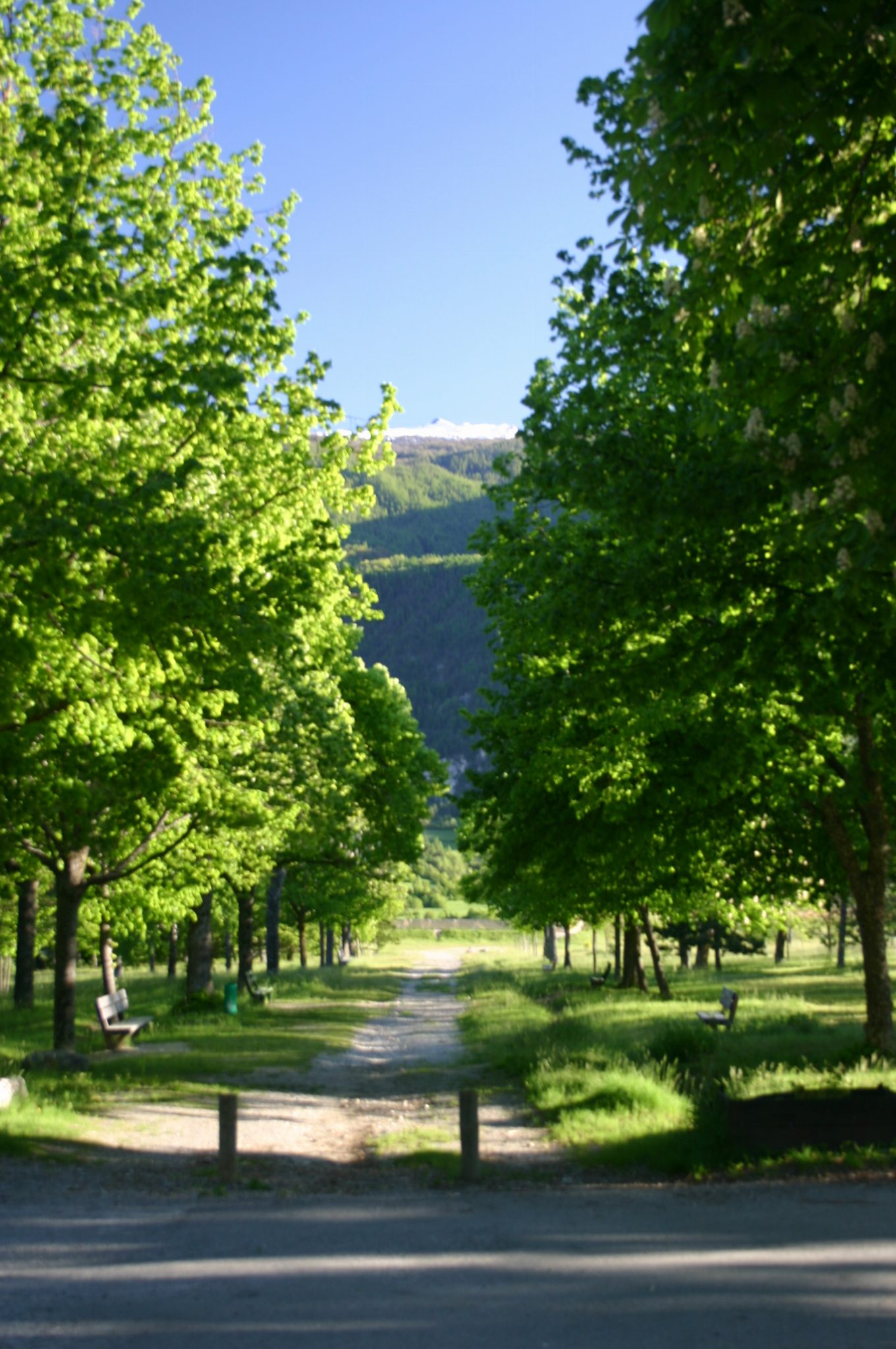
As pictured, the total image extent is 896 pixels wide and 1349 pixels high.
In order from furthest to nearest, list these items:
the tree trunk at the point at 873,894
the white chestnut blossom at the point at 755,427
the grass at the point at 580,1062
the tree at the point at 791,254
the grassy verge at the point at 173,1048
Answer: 1. the tree trunk at the point at 873,894
2. the grassy verge at the point at 173,1048
3. the grass at the point at 580,1062
4. the white chestnut blossom at the point at 755,427
5. the tree at the point at 791,254

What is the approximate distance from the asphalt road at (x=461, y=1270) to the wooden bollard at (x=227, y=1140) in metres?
0.83

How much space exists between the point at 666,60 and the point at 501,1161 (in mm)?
9553

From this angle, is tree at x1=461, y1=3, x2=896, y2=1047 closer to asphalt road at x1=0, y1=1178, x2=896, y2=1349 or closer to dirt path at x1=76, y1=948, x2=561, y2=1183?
asphalt road at x1=0, y1=1178, x2=896, y2=1349

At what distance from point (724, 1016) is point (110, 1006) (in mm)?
12165

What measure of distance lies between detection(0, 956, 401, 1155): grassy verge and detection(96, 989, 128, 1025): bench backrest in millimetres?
628

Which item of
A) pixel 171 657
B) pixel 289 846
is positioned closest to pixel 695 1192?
pixel 171 657

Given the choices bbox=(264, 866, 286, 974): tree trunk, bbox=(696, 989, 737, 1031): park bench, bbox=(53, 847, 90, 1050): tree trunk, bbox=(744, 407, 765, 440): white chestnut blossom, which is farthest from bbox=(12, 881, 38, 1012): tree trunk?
bbox=(744, 407, 765, 440): white chestnut blossom

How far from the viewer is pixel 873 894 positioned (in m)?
15.6

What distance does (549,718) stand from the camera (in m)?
17.2

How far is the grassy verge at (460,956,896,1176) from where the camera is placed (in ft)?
35.4

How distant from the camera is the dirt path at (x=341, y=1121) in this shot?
11766mm

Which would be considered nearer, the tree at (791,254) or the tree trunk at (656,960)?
the tree at (791,254)

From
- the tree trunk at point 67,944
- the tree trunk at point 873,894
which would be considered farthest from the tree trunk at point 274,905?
the tree trunk at point 873,894

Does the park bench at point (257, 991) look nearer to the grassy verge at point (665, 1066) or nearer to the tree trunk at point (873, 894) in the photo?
the grassy verge at point (665, 1066)
